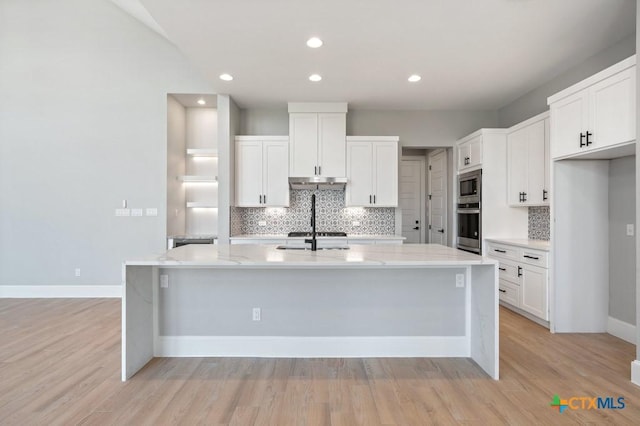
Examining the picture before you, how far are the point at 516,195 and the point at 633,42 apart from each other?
1.88 m

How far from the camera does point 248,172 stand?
5.02 metres

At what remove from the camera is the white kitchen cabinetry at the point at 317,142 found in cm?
496

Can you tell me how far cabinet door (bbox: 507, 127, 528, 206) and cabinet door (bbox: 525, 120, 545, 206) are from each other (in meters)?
0.07

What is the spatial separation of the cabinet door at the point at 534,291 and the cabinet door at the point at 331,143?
265 cm

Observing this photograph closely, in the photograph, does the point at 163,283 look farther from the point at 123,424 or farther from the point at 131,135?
the point at 131,135

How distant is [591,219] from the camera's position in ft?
11.2

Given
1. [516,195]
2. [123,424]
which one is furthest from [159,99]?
[516,195]

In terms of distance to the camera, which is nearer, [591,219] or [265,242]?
[591,219]

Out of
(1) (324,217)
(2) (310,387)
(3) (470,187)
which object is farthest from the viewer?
(1) (324,217)

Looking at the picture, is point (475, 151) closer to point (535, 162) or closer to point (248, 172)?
point (535, 162)

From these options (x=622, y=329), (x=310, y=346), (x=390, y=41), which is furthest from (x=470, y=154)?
(x=310, y=346)

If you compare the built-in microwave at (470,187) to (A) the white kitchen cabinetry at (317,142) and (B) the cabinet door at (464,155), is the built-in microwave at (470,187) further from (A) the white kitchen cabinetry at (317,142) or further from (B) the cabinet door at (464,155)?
(A) the white kitchen cabinetry at (317,142)

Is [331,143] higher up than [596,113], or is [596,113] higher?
[331,143]

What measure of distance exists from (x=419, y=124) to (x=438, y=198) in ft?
4.69
